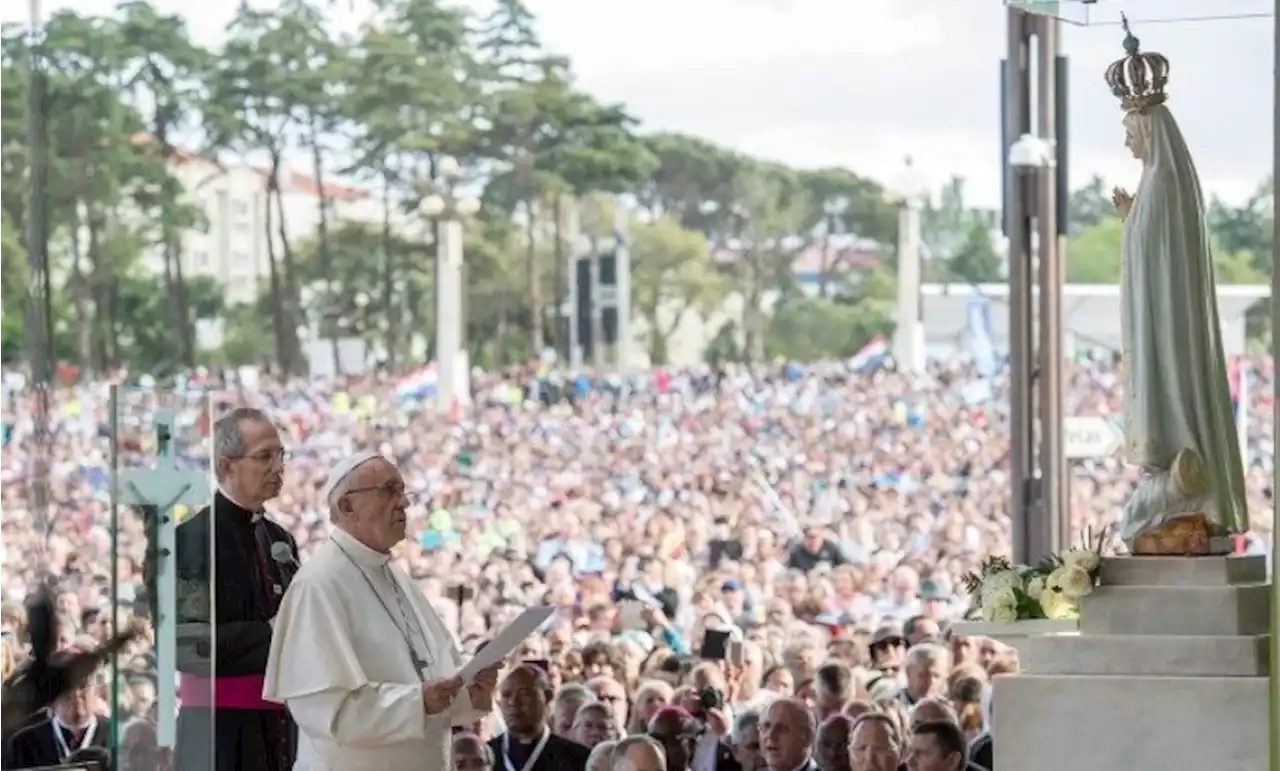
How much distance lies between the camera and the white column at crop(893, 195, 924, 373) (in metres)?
22.0

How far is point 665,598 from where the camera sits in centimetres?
1750

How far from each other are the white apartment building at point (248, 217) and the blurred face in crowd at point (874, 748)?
1427 centimetres

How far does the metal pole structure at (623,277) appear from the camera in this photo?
22141mm

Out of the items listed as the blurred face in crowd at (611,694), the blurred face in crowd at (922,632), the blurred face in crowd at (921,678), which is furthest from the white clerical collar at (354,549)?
the blurred face in crowd at (922,632)

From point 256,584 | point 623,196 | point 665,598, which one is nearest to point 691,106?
point 623,196

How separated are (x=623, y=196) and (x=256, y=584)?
1572 centimetres

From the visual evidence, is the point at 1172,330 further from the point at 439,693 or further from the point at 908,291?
the point at 908,291

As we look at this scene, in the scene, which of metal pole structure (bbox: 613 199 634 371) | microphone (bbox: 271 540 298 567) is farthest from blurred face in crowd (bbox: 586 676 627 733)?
metal pole structure (bbox: 613 199 634 371)

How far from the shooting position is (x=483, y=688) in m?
5.84

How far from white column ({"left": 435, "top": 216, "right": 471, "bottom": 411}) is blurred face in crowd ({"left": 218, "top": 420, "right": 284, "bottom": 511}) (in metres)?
15.6

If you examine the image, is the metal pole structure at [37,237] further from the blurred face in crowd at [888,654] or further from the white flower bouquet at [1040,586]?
the white flower bouquet at [1040,586]

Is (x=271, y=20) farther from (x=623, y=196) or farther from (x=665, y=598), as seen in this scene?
(x=665, y=598)

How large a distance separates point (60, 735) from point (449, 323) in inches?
582

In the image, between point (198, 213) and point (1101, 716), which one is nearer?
point (1101, 716)
